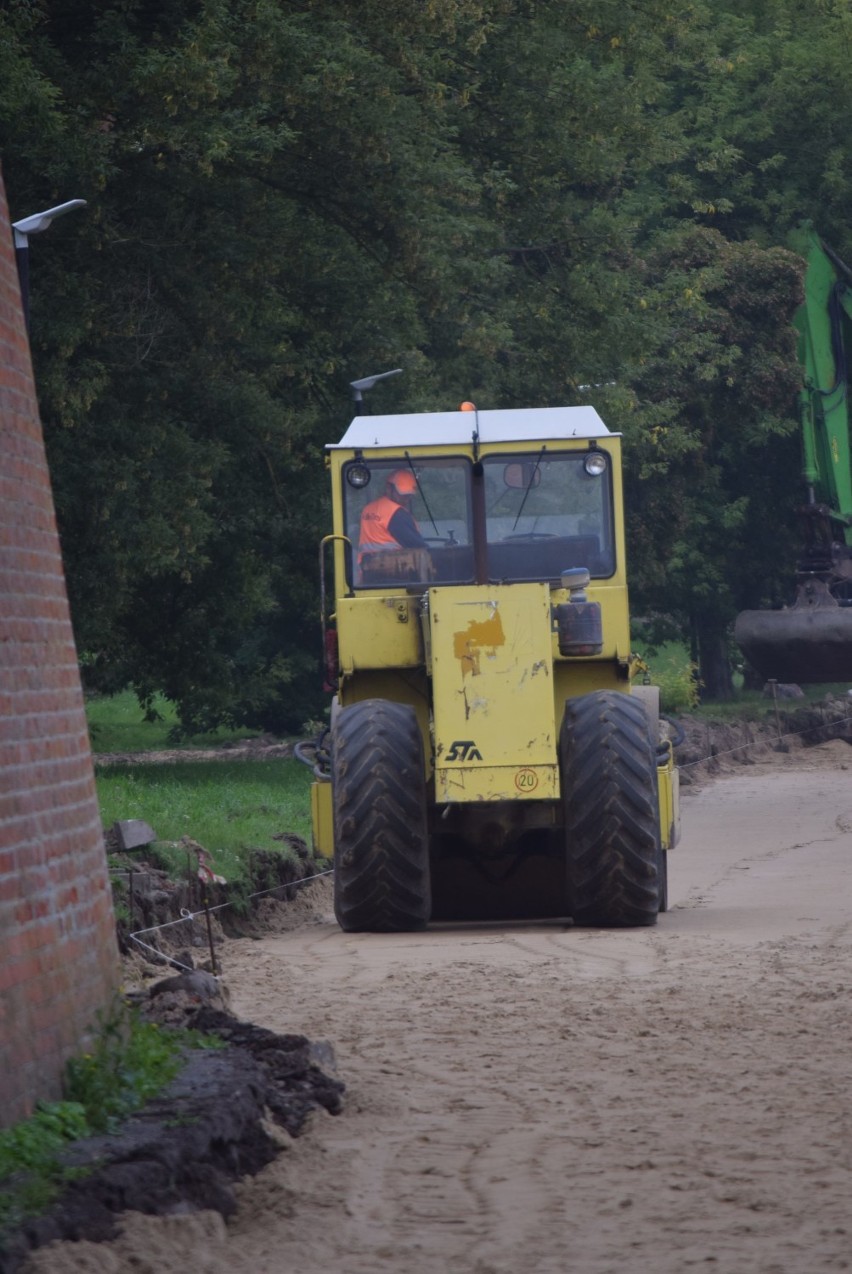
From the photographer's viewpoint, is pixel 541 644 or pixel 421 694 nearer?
pixel 541 644

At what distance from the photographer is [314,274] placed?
2236 cm

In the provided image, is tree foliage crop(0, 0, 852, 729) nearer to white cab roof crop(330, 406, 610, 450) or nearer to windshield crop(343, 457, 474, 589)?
white cab roof crop(330, 406, 610, 450)

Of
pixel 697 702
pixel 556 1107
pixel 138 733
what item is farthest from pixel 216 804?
pixel 138 733

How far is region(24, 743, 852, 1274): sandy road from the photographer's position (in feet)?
18.9

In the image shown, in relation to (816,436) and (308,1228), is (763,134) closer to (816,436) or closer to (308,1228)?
(816,436)

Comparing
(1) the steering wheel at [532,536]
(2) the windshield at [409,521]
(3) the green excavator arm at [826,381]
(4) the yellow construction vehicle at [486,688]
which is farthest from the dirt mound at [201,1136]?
(3) the green excavator arm at [826,381]

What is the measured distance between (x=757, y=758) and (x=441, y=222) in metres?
10.8

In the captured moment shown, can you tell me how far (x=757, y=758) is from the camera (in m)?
29.9

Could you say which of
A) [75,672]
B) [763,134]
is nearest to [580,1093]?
[75,672]

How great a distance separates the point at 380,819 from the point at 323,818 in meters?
1.05

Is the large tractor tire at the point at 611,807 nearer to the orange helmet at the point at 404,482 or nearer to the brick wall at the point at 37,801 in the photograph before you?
the orange helmet at the point at 404,482

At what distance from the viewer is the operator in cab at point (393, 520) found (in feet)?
43.1

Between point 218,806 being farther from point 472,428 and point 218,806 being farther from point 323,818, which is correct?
point 472,428

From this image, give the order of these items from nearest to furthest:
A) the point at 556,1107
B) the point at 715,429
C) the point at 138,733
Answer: the point at 556,1107, the point at 715,429, the point at 138,733
